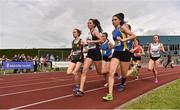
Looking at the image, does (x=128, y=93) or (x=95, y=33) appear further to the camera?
(x=128, y=93)

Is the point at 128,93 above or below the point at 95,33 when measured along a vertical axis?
below

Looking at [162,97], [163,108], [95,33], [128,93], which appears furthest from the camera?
[128,93]

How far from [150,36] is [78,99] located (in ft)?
303

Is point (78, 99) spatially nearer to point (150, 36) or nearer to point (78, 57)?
point (78, 57)

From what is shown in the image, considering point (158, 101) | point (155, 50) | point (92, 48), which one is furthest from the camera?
point (155, 50)

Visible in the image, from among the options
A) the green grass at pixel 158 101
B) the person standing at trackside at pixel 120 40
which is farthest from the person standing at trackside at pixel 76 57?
the green grass at pixel 158 101

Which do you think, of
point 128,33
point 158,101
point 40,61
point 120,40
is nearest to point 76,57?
point 120,40

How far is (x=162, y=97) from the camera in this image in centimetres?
1062

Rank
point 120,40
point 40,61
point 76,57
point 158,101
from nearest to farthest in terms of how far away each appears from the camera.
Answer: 1. point 158,101
2. point 120,40
3. point 76,57
4. point 40,61

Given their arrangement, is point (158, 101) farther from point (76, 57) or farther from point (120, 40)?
point (76, 57)

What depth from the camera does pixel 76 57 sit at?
1196 cm

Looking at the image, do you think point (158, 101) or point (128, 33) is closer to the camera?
point (158, 101)

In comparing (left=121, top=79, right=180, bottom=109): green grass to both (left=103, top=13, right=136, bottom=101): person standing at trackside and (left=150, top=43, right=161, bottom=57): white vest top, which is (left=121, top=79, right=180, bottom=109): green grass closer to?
(left=103, top=13, right=136, bottom=101): person standing at trackside

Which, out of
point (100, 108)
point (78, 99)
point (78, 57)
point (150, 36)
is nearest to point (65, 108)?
point (100, 108)
